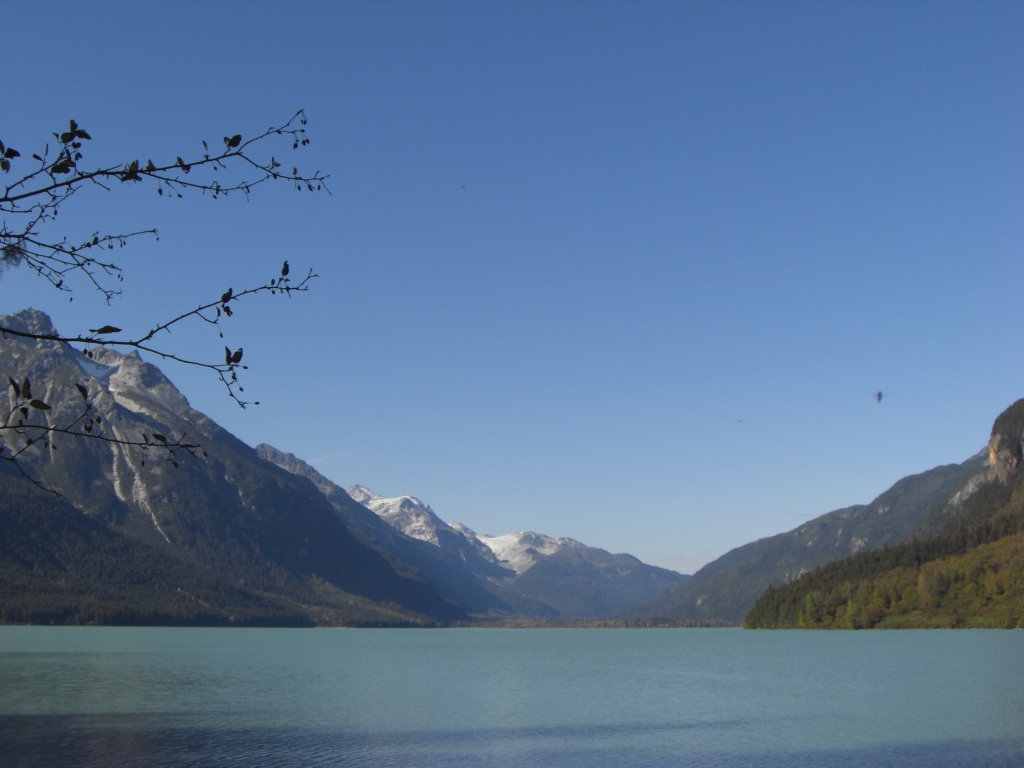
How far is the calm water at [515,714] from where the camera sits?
137 ft

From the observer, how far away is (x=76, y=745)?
141 feet

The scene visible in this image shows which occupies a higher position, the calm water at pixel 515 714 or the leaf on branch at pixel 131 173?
the leaf on branch at pixel 131 173

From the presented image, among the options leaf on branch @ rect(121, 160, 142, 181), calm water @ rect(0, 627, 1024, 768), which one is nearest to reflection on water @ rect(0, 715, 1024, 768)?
calm water @ rect(0, 627, 1024, 768)

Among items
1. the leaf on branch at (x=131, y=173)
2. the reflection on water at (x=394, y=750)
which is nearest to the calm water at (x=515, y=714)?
the reflection on water at (x=394, y=750)

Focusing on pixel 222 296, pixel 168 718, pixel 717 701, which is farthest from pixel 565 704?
pixel 222 296

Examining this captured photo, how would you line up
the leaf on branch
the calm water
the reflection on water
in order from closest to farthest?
1. the leaf on branch
2. the reflection on water
3. the calm water

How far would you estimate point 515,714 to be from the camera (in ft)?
194

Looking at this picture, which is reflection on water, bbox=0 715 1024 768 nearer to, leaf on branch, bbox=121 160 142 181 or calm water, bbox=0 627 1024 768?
calm water, bbox=0 627 1024 768

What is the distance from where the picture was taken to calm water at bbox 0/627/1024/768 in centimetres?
4188

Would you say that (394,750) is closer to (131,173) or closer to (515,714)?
(515,714)

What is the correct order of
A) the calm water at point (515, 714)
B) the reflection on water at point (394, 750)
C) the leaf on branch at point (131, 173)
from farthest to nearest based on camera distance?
1. the calm water at point (515, 714)
2. the reflection on water at point (394, 750)
3. the leaf on branch at point (131, 173)

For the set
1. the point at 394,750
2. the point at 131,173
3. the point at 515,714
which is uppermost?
the point at 131,173

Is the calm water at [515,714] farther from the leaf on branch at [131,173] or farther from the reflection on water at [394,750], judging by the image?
the leaf on branch at [131,173]

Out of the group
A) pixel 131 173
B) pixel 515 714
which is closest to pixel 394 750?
pixel 515 714
